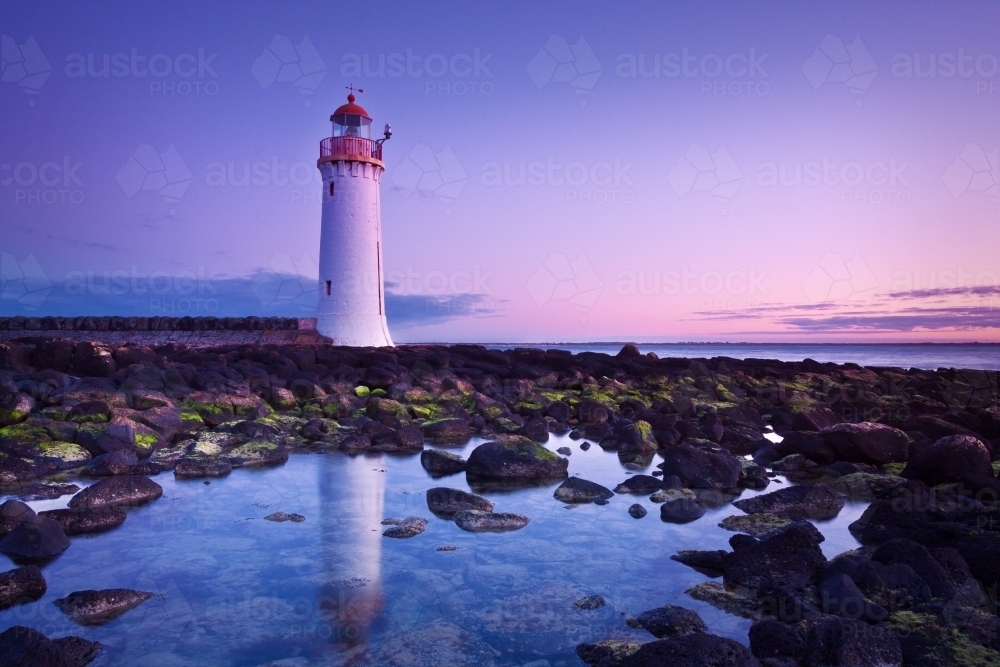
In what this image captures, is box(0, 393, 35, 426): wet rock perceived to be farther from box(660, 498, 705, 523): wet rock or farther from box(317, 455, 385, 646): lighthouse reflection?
box(660, 498, 705, 523): wet rock

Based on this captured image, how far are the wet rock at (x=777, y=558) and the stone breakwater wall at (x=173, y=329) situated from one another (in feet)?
60.8

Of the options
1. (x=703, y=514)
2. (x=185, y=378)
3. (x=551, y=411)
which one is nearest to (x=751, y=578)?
(x=703, y=514)

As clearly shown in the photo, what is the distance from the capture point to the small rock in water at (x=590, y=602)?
11.7ft

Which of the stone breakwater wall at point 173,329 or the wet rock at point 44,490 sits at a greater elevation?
the stone breakwater wall at point 173,329

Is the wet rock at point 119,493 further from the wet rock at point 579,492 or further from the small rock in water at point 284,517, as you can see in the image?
the wet rock at point 579,492

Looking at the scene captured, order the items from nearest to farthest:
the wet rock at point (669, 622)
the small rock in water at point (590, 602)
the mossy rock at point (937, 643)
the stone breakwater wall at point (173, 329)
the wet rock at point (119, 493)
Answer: the mossy rock at point (937, 643), the wet rock at point (669, 622), the small rock in water at point (590, 602), the wet rock at point (119, 493), the stone breakwater wall at point (173, 329)

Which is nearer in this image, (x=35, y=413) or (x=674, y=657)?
(x=674, y=657)

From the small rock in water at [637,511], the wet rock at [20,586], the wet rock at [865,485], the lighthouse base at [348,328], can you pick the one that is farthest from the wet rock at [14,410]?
the lighthouse base at [348,328]

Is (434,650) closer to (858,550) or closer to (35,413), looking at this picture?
(858,550)

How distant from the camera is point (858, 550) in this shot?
4398 mm

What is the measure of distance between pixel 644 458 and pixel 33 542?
6233 mm

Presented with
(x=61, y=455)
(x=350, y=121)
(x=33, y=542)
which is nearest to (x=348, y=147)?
(x=350, y=121)

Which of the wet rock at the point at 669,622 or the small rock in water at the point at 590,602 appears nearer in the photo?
the wet rock at the point at 669,622

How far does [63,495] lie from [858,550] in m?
6.35
